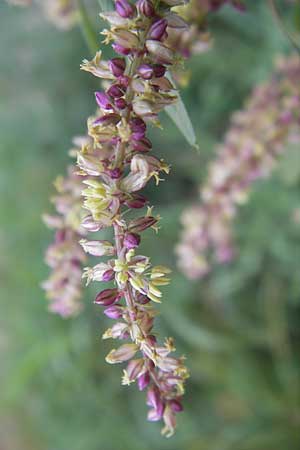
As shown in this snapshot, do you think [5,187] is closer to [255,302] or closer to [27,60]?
[27,60]

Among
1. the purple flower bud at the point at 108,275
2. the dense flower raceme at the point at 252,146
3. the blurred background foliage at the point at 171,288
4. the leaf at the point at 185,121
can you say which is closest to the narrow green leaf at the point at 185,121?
the leaf at the point at 185,121

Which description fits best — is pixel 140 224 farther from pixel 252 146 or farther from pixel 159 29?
pixel 252 146

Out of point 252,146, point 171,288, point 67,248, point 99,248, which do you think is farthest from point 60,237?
point 171,288

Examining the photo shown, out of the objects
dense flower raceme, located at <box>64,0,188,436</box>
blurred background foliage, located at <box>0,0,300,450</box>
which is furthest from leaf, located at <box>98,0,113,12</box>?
blurred background foliage, located at <box>0,0,300,450</box>

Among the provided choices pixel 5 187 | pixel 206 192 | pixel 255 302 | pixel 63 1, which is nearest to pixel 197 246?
pixel 206 192

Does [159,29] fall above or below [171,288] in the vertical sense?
below

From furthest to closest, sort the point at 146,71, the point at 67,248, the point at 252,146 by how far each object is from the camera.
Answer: the point at 252,146 → the point at 67,248 → the point at 146,71

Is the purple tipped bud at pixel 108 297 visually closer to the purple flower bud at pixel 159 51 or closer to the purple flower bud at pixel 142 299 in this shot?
the purple flower bud at pixel 142 299
